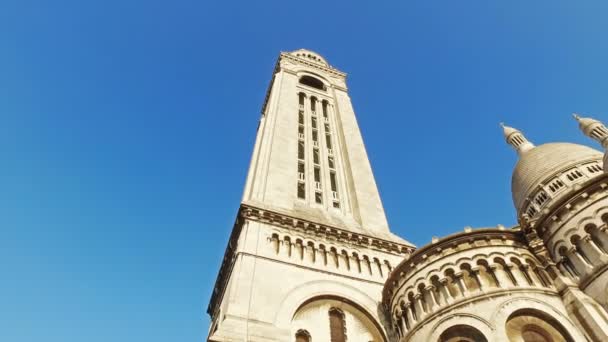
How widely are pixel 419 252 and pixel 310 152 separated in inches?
590

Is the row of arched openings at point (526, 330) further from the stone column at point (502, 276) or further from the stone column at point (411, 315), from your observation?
the stone column at point (411, 315)

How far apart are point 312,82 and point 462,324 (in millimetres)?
34795

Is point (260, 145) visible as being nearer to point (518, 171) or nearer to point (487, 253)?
point (487, 253)

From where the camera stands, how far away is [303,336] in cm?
1902

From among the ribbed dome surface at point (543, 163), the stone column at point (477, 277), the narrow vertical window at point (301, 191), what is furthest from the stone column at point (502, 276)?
the ribbed dome surface at point (543, 163)

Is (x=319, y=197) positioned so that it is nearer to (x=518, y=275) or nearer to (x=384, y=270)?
(x=384, y=270)

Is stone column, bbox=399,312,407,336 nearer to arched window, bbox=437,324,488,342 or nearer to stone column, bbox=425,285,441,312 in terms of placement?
stone column, bbox=425,285,441,312

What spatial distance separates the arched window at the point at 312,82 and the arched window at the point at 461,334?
→ 3295 cm

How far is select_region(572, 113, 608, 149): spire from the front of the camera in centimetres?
4316

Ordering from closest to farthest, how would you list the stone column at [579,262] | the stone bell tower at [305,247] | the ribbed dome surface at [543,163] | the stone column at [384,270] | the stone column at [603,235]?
1. the stone column at [603,235]
2. the stone column at [579,262]
3. the stone bell tower at [305,247]
4. the stone column at [384,270]
5. the ribbed dome surface at [543,163]

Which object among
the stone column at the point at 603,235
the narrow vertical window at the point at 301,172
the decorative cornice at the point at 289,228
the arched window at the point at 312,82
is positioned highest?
the arched window at the point at 312,82

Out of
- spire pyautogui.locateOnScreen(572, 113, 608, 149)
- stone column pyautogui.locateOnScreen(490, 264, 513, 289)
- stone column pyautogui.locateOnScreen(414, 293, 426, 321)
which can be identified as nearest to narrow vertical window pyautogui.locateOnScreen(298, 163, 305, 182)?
stone column pyautogui.locateOnScreen(414, 293, 426, 321)

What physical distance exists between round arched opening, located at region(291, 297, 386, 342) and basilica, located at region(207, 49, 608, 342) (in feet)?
0.16

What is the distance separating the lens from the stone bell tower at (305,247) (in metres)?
19.1
